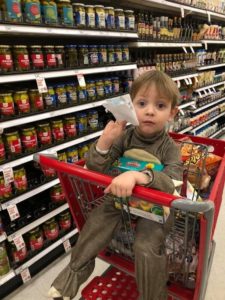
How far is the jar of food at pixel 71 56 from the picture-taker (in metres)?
1.89

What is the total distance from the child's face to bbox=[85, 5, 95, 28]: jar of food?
0.95 metres

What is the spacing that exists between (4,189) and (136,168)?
0.93 metres

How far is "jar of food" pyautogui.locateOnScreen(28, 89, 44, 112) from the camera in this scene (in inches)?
67.2

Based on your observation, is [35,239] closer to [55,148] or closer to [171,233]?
[55,148]

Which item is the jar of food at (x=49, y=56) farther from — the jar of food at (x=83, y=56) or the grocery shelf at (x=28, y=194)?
the grocery shelf at (x=28, y=194)

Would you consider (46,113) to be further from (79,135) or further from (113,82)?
(113,82)

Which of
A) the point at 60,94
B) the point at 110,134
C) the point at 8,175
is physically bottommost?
the point at 8,175

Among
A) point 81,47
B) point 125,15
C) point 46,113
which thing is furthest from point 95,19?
point 46,113

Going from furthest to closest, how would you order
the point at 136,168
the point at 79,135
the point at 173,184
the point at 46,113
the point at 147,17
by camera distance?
the point at 147,17 < the point at 79,135 < the point at 46,113 < the point at 136,168 < the point at 173,184

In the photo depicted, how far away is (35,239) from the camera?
1.88 metres

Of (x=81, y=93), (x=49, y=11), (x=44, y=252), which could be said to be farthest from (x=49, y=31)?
(x=44, y=252)

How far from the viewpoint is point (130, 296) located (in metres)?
1.33

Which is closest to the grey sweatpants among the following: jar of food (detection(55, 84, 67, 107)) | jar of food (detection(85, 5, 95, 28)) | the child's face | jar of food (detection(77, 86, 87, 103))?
the child's face

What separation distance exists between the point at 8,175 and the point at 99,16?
126 cm
